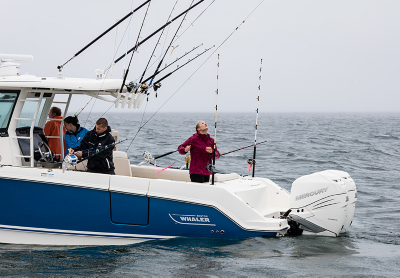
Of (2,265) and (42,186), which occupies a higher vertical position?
(42,186)

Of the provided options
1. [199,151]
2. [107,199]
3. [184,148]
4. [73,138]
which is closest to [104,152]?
[107,199]

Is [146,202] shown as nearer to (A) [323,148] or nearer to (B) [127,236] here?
(B) [127,236]

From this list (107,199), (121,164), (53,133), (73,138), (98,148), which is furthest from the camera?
(53,133)

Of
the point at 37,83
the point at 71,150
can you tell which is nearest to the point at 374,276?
the point at 71,150

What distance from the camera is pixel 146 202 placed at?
631cm

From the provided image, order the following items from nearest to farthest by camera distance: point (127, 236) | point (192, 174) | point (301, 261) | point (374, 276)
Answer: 1. point (374, 276)
2. point (301, 261)
3. point (127, 236)
4. point (192, 174)

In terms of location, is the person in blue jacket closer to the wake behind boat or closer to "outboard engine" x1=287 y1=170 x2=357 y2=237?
the wake behind boat

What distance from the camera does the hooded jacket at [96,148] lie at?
21.0 feet

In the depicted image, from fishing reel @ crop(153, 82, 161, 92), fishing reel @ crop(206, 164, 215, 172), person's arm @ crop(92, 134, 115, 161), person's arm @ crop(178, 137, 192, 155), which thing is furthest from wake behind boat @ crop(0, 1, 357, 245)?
person's arm @ crop(178, 137, 192, 155)

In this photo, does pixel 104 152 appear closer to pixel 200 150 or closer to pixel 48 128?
pixel 200 150

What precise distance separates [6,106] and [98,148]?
4.87 feet

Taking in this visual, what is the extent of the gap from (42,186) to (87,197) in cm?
61

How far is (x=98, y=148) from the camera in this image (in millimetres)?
6383

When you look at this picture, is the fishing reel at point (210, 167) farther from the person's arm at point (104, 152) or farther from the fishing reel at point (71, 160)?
the fishing reel at point (71, 160)
